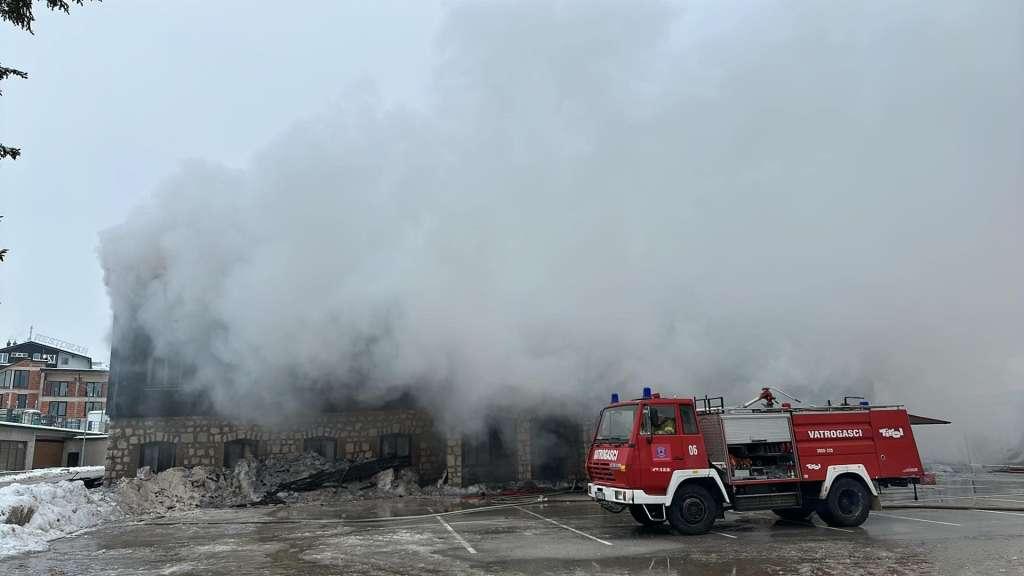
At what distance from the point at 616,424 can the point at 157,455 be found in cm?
1337

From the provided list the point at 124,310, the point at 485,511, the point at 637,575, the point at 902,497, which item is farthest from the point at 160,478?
the point at 902,497

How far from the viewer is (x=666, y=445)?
376 inches

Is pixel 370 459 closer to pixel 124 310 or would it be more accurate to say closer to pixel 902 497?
pixel 124 310

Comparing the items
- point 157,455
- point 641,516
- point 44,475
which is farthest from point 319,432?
point 44,475

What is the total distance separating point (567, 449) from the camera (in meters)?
17.5

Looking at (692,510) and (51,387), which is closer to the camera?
(692,510)

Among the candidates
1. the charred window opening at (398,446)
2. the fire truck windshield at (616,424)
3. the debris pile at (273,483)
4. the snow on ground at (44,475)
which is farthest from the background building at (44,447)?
the fire truck windshield at (616,424)

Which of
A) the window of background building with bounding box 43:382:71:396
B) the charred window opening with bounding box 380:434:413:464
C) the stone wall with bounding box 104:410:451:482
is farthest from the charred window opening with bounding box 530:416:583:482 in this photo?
the window of background building with bounding box 43:382:71:396

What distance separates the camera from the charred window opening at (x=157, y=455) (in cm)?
1700

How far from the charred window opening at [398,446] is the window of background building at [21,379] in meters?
58.9

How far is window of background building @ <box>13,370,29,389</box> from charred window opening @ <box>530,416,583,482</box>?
62.1 meters

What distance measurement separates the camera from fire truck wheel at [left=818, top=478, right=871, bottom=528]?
9.94 m

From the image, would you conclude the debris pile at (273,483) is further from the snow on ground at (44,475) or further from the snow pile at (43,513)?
the snow on ground at (44,475)

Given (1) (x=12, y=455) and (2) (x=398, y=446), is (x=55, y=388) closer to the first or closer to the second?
(1) (x=12, y=455)
